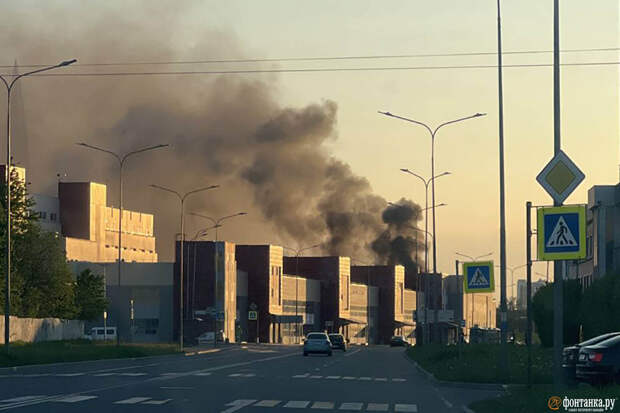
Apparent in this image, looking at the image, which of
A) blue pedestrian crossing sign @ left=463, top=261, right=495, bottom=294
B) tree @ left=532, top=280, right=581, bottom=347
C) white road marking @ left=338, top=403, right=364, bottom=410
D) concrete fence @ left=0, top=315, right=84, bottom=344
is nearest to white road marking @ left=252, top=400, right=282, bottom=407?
white road marking @ left=338, top=403, right=364, bottom=410

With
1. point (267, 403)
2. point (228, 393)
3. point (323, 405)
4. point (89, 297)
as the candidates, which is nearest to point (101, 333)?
point (89, 297)

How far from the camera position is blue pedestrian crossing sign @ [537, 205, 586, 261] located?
20.6 meters

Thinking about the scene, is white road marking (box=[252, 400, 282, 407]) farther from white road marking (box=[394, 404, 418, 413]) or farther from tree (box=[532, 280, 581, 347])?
tree (box=[532, 280, 581, 347])

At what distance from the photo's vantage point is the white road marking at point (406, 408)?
25244 mm

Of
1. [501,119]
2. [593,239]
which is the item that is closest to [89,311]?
[593,239]

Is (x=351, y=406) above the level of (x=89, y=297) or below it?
below

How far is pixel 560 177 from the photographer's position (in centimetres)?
2116

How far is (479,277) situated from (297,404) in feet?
47.6

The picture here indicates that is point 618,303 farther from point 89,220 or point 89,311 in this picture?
point 89,220

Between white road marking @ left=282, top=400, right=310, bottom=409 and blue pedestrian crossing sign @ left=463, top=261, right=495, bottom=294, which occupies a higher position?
blue pedestrian crossing sign @ left=463, top=261, right=495, bottom=294

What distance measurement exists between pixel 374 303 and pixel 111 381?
480 ft

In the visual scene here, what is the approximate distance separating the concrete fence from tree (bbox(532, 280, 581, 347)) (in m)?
32.5

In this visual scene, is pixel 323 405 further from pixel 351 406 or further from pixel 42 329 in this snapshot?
pixel 42 329

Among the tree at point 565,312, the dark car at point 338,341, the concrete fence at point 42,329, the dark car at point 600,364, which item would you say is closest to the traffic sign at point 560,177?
the dark car at point 600,364
